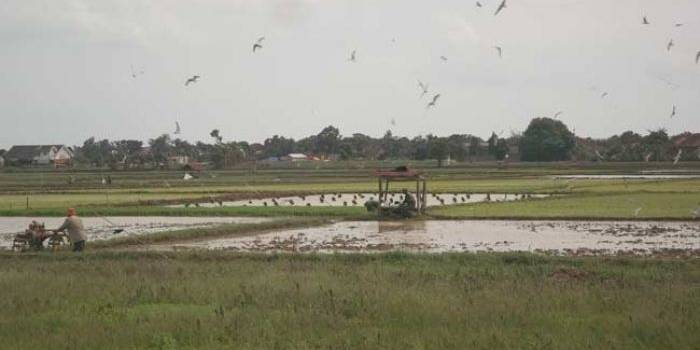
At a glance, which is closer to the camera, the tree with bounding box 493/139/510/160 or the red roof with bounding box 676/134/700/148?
the red roof with bounding box 676/134/700/148

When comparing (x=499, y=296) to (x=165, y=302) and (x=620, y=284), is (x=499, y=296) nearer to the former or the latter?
(x=620, y=284)

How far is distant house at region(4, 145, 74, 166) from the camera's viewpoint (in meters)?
115

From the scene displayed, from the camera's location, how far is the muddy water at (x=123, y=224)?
2398 cm

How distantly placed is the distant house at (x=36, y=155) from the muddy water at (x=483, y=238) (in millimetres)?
97528

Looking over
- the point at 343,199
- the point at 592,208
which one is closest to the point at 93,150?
the point at 343,199

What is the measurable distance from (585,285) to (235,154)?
94955 millimetres

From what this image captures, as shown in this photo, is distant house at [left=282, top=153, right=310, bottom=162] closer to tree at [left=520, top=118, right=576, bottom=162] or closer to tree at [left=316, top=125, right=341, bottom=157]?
tree at [left=316, top=125, right=341, bottom=157]

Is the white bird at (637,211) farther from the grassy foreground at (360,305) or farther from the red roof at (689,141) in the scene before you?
the red roof at (689,141)

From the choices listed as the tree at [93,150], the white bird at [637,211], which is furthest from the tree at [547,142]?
the white bird at [637,211]

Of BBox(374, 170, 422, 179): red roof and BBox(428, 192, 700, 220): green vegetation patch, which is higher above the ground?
BBox(374, 170, 422, 179): red roof

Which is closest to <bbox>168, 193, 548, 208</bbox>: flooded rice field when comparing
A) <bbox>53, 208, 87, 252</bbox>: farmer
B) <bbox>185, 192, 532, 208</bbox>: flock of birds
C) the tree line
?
<bbox>185, 192, 532, 208</bbox>: flock of birds

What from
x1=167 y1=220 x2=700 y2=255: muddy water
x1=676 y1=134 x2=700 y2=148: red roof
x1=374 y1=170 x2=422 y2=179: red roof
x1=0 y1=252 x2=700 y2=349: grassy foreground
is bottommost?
x1=167 y1=220 x2=700 y2=255: muddy water

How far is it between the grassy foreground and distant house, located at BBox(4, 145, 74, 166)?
108m

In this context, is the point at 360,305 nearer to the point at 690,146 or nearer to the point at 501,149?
the point at 690,146
